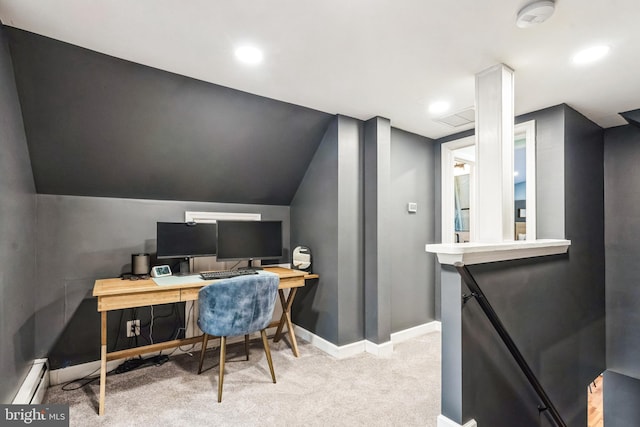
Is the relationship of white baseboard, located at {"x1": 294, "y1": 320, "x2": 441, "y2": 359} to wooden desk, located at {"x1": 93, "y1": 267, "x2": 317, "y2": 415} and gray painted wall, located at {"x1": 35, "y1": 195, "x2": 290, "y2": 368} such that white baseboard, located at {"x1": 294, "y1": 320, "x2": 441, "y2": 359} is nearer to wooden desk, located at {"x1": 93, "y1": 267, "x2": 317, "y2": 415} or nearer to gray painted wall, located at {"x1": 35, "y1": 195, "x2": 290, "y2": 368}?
wooden desk, located at {"x1": 93, "y1": 267, "x2": 317, "y2": 415}

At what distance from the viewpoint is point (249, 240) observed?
126 inches

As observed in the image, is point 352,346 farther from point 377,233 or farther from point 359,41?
point 359,41

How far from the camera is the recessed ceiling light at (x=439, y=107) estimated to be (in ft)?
9.37

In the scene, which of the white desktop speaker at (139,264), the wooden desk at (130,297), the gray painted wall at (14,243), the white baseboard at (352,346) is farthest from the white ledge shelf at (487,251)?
the gray painted wall at (14,243)

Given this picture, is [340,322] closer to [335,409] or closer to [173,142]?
[335,409]

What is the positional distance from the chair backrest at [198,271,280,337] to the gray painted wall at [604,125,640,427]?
3.70 meters

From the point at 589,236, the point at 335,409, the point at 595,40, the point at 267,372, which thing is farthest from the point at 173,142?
the point at 589,236

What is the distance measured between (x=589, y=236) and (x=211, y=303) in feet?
11.9

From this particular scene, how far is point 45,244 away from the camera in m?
2.48

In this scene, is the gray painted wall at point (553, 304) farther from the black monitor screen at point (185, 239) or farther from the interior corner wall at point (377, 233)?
the black monitor screen at point (185, 239)

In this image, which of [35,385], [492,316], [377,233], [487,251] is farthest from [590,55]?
[35,385]

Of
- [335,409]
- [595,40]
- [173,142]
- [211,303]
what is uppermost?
[595,40]

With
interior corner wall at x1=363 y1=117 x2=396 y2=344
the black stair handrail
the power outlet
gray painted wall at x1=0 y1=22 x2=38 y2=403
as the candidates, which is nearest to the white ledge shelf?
the black stair handrail

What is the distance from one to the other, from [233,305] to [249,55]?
171cm
